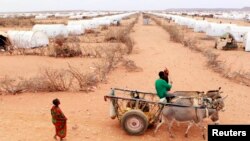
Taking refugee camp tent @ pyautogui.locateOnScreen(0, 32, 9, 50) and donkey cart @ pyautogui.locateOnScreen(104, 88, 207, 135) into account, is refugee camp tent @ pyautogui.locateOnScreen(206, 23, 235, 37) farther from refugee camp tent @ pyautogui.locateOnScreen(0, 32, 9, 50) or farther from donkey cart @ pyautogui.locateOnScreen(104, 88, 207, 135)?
donkey cart @ pyautogui.locateOnScreen(104, 88, 207, 135)

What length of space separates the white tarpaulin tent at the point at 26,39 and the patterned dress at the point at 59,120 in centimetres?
1702

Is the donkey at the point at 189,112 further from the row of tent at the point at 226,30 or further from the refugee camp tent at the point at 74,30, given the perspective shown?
the refugee camp tent at the point at 74,30

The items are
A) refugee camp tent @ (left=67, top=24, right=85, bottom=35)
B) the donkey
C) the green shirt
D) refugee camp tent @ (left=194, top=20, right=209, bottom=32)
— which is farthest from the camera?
refugee camp tent @ (left=194, top=20, right=209, bottom=32)

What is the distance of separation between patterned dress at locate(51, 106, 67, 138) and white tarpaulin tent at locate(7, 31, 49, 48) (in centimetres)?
1702

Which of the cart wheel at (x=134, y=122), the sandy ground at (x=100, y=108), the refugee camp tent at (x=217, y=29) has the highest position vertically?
the refugee camp tent at (x=217, y=29)

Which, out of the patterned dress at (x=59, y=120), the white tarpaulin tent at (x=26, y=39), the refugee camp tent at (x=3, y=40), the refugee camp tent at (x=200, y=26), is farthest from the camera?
the refugee camp tent at (x=200, y=26)

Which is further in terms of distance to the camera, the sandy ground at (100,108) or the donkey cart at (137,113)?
the sandy ground at (100,108)

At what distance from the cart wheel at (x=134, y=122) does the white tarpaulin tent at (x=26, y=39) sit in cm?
1714

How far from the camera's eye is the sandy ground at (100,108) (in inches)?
293

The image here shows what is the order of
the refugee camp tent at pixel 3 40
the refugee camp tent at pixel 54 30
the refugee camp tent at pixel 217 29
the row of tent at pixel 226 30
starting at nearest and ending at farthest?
the refugee camp tent at pixel 3 40, the row of tent at pixel 226 30, the refugee camp tent at pixel 54 30, the refugee camp tent at pixel 217 29

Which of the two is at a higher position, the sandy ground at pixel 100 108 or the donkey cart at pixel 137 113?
the donkey cart at pixel 137 113

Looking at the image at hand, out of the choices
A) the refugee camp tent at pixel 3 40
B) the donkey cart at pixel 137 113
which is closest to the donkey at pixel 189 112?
the donkey cart at pixel 137 113

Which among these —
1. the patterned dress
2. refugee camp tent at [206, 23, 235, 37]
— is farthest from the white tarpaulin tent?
the patterned dress

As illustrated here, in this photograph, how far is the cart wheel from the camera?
286 inches
